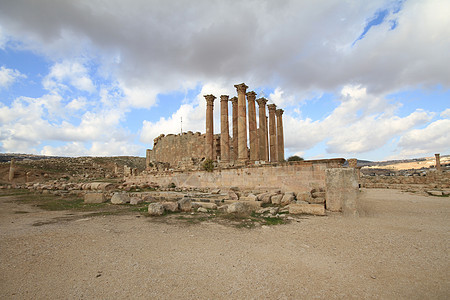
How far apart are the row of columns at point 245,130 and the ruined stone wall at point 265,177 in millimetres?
2446

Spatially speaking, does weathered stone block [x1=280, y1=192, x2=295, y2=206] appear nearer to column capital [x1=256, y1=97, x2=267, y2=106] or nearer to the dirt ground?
the dirt ground

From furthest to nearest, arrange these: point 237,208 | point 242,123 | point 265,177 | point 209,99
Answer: point 209,99, point 242,123, point 265,177, point 237,208

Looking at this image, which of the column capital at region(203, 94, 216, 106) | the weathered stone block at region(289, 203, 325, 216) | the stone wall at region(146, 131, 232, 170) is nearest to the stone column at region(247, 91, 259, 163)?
the column capital at region(203, 94, 216, 106)

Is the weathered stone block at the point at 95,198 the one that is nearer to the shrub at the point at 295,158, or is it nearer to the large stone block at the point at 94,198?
the large stone block at the point at 94,198

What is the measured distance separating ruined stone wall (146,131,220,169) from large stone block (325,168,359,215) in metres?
21.0

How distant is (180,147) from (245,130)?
15.1 metres

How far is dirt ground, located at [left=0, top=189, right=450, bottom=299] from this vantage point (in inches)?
114

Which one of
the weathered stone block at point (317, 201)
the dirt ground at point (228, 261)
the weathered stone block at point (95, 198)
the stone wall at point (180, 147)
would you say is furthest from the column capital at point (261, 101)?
the dirt ground at point (228, 261)

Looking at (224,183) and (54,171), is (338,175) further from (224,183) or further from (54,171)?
(54,171)

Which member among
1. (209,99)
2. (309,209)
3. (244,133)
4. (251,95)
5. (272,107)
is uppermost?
(209,99)

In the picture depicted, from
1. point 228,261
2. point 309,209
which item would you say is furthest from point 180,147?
point 228,261

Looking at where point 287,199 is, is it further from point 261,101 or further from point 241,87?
point 261,101

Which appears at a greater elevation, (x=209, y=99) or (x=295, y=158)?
(x=209, y=99)

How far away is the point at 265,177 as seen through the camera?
556 inches
